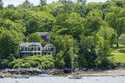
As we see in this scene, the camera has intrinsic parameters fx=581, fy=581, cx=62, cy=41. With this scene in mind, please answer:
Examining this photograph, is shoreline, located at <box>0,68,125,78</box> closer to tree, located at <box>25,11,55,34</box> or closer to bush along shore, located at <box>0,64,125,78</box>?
bush along shore, located at <box>0,64,125,78</box>

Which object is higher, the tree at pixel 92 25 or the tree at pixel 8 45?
the tree at pixel 92 25

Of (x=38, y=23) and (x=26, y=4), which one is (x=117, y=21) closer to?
(x=38, y=23)

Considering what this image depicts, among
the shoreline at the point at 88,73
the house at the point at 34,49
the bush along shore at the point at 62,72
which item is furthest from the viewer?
the house at the point at 34,49

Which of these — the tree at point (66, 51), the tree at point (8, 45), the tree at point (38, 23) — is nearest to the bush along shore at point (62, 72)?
the tree at point (66, 51)

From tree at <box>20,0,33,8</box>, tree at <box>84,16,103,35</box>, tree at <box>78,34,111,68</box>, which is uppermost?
tree at <box>20,0,33,8</box>

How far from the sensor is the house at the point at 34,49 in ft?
360

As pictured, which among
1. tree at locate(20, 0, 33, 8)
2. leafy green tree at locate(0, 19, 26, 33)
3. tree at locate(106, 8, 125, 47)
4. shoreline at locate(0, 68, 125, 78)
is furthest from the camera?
tree at locate(20, 0, 33, 8)

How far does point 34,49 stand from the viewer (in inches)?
4345

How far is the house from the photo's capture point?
110m

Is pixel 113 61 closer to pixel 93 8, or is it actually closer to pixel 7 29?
pixel 7 29

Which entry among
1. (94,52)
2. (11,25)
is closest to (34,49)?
(94,52)

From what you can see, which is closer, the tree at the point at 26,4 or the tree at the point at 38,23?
the tree at the point at 38,23

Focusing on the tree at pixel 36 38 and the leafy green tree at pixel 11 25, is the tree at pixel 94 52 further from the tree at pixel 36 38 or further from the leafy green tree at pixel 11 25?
the leafy green tree at pixel 11 25

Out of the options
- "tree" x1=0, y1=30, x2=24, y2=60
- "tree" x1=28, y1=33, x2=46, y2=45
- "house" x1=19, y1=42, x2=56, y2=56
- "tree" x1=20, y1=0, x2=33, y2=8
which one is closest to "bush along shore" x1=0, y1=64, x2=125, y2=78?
"tree" x1=0, y1=30, x2=24, y2=60
